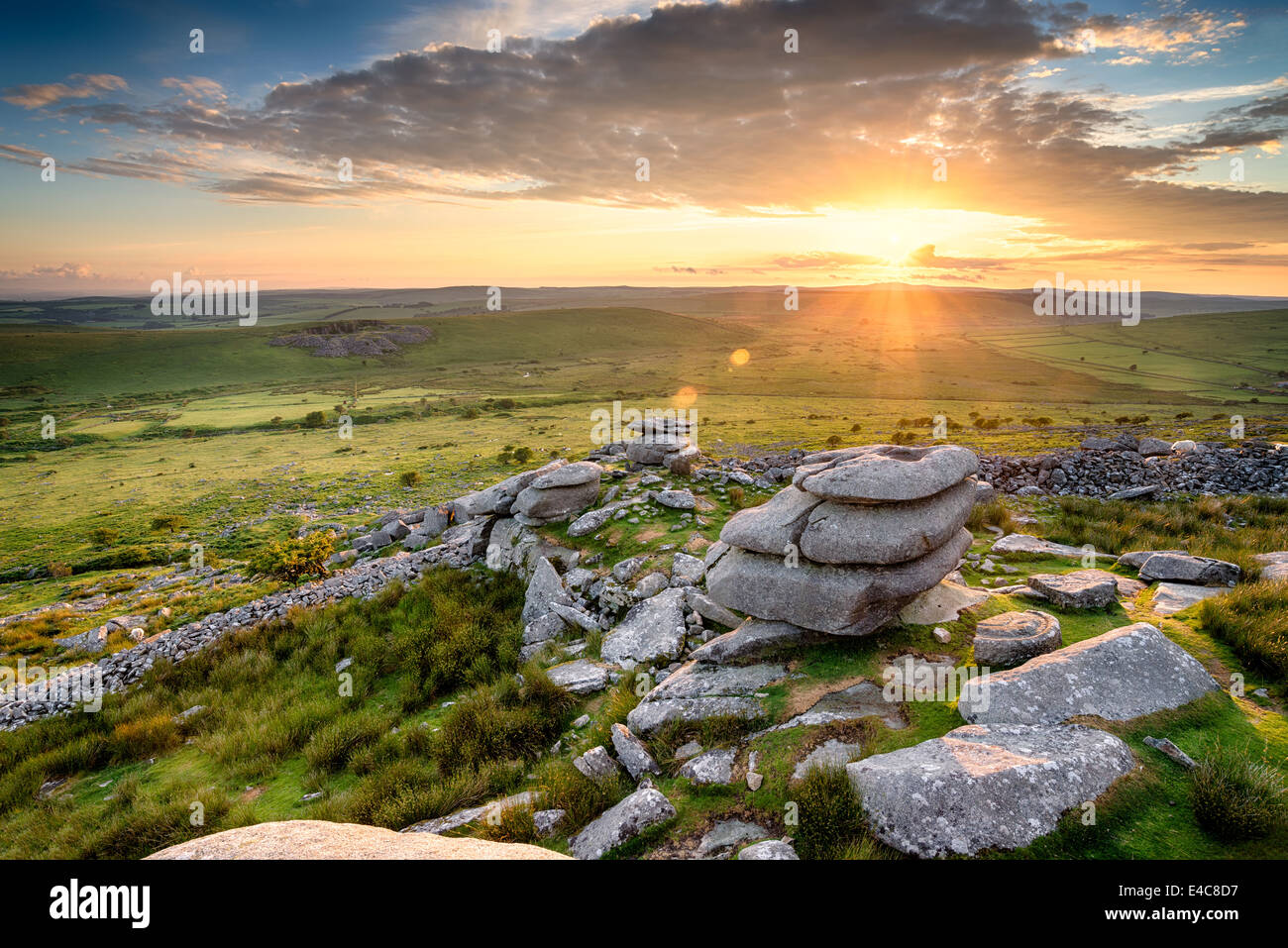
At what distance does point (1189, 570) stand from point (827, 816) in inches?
437

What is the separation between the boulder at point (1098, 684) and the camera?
7.10 metres

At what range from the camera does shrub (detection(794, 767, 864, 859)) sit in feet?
19.3

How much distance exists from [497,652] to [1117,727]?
39.3 ft

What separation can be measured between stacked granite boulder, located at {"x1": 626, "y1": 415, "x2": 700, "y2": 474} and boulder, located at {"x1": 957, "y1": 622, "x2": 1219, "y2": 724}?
14.1 metres

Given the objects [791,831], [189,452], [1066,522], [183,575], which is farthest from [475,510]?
[189,452]

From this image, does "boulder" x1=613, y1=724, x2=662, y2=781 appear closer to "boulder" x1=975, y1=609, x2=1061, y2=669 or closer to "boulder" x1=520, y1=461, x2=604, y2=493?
"boulder" x1=975, y1=609, x2=1061, y2=669

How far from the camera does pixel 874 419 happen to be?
52.6m

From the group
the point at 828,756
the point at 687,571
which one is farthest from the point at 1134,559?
the point at 828,756

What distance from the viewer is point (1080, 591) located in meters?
10.4

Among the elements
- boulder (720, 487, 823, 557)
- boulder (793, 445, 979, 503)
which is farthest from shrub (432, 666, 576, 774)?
boulder (793, 445, 979, 503)

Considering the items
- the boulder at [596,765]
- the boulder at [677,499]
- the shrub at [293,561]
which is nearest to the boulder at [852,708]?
the boulder at [596,765]

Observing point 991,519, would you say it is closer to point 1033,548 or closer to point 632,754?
point 1033,548

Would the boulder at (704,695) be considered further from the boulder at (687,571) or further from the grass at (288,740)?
the boulder at (687,571)
